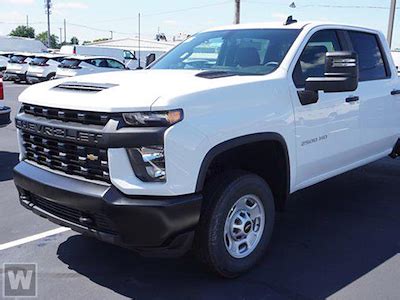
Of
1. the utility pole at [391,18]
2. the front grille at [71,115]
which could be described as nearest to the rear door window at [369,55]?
the front grille at [71,115]

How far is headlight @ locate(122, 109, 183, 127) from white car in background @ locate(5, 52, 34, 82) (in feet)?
82.3

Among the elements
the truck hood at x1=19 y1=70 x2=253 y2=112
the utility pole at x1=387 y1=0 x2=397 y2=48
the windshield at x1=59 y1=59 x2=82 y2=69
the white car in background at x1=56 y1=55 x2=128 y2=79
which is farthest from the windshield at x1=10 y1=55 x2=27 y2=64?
the truck hood at x1=19 y1=70 x2=253 y2=112

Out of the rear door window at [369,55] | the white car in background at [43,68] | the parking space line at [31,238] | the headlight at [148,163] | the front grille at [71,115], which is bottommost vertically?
the parking space line at [31,238]

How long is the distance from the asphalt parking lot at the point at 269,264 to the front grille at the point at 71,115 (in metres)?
1.26

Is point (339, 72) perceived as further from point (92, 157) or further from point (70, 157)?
point (70, 157)

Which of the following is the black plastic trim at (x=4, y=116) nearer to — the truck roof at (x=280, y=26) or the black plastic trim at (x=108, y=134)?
the truck roof at (x=280, y=26)

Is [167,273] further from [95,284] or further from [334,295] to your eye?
[334,295]

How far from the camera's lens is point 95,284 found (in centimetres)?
369

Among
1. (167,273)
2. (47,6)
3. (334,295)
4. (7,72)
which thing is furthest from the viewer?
(47,6)

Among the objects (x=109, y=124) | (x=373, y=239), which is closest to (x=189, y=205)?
(x=109, y=124)

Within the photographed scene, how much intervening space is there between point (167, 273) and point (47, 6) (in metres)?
83.6

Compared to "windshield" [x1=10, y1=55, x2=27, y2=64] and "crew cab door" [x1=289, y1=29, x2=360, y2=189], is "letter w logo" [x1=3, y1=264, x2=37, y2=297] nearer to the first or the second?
"crew cab door" [x1=289, y1=29, x2=360, y2=189]

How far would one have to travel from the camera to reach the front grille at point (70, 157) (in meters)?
3.26

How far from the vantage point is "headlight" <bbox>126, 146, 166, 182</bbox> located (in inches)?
124
